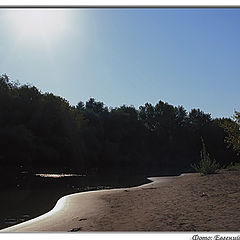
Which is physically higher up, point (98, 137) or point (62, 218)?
point (98, 137)

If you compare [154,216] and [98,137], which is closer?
[154,216]

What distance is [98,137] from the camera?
57.5 metres

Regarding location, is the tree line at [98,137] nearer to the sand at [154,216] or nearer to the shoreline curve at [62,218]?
the shoreline curve at [62,218]

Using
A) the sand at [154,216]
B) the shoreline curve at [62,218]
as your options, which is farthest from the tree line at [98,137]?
the sand at [154,216]

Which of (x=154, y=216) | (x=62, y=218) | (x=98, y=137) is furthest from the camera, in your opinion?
(x=98, y=137)

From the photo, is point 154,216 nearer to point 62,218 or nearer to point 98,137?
point 62,218

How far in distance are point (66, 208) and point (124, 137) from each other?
50961mm

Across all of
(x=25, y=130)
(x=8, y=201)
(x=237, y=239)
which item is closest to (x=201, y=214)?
(x=237, y=239)

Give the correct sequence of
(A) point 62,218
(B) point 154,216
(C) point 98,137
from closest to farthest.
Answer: (B) point 154,216 < (A) point 62,218 < (C) point 98,137

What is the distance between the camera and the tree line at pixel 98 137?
42062 millimetres

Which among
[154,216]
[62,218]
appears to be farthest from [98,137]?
[154,216]

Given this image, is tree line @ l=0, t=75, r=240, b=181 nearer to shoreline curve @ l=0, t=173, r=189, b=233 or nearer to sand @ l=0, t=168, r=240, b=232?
shoreline curve @ l=0, t=173, r=189, b=233

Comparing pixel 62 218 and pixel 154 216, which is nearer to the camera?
pixel 154 216
